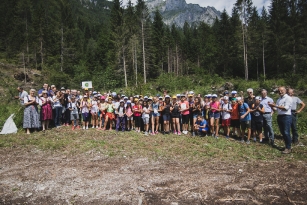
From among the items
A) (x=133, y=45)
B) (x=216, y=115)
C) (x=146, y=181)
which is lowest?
(x=146, y=181)

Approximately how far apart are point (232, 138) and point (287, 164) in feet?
9.76

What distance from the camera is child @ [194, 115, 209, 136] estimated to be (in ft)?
28.7

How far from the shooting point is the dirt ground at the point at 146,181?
3918mm

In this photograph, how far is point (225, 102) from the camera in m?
8.48

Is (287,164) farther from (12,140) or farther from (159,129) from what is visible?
(12,140)

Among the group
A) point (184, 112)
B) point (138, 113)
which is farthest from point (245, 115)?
point (138, 113)

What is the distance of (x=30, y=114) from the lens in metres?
8.85

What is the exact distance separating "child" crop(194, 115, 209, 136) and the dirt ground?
296 centimetres

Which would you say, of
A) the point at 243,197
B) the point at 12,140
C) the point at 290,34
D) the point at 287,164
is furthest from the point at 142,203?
the point at 290,34

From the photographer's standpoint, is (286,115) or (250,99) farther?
(250,99)

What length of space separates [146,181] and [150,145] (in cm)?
290

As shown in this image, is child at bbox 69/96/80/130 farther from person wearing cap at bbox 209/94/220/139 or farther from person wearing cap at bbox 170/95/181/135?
person wearing cap at bbox 209/94/220/139

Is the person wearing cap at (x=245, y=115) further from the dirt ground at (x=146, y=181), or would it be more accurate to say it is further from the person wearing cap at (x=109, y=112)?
the person wearing cap at (x=109, y=112)

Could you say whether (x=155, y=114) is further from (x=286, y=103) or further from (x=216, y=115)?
(x=286, y=103)
